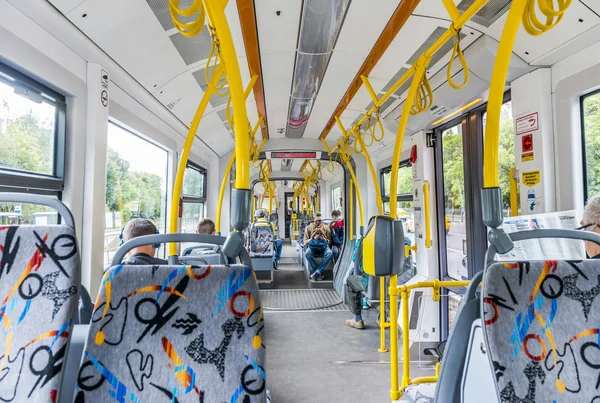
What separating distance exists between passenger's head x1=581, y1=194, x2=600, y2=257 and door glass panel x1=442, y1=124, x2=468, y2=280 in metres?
1.71

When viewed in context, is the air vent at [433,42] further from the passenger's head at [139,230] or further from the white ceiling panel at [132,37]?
the passenger's head at [139,230]

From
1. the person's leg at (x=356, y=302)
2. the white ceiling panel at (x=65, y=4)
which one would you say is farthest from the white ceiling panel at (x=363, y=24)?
the person's leg at (x=356, y=302)

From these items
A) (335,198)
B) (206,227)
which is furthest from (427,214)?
(335,198)

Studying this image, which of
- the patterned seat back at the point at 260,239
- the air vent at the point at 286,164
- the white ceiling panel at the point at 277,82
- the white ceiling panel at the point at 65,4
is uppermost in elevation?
the air vent at the point at 286,164

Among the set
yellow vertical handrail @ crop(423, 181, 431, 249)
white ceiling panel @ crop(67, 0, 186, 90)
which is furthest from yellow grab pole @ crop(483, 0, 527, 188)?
yellow vertical handrail @ crop(423, 181, 431, 249)

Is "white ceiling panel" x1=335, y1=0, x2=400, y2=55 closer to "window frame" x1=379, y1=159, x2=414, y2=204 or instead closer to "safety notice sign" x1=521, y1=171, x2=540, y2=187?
"safety notice sign" x1=521, y1=171, x2=540, y2=187

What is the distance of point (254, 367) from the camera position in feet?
3.73

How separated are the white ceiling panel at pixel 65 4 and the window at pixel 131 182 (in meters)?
1.25

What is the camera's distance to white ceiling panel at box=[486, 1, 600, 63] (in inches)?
70.4

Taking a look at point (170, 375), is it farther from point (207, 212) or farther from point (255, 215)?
point (255, 215)

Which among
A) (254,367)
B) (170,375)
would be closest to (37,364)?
(170,375)

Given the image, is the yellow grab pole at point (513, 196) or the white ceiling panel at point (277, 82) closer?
the yellow grab pole at point (513, 196)

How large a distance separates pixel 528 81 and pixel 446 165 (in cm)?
150

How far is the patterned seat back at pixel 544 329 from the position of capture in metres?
1.15
